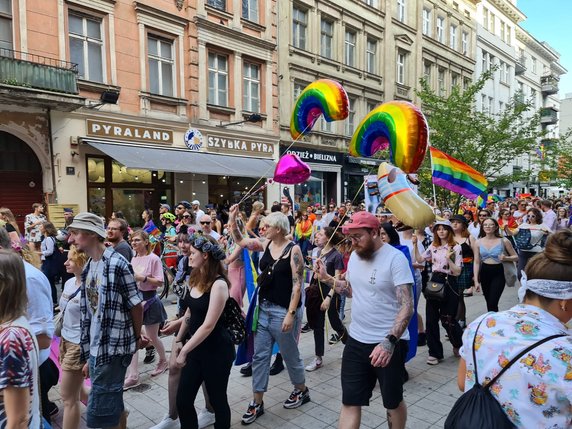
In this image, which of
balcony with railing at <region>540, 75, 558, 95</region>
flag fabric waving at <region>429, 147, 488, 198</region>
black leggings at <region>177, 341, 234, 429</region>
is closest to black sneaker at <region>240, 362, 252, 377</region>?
black leggings at <region>177, 341, 234, 429</region>

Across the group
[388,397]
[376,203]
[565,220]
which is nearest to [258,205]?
[376,203]

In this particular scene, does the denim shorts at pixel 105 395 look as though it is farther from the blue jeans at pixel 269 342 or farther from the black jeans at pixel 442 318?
the black jeans at pixel 442 318

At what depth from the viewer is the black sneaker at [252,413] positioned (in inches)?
143

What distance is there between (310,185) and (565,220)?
37.3ft

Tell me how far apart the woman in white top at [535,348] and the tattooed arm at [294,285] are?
1.99m

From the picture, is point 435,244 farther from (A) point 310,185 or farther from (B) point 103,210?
(A) point 310,185

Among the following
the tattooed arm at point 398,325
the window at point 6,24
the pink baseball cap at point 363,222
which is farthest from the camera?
the window at point 6,24

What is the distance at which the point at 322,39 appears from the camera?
805 inches

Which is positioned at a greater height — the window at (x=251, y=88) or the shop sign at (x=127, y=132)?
the window at (x=251, y=88)

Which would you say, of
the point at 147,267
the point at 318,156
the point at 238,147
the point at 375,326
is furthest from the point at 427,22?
the point at 375,326

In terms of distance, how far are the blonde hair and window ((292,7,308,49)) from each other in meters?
19.1

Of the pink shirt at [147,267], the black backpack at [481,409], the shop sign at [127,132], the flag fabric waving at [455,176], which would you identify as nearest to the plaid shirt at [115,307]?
the pink shirt at [147,267]

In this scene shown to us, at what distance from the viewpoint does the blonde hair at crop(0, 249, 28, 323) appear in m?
1.79

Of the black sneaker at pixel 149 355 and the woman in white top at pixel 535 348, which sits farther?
the black sneaker at pixel 149 355
